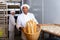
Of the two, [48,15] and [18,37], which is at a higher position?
[48,15]

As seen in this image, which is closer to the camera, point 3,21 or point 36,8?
point 3,21

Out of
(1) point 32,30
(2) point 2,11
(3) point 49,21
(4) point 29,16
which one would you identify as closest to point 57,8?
(3) point 49,21

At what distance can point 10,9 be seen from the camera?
548 centimetres

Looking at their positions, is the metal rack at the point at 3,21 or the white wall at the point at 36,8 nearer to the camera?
the metal rack at the point at 3,21

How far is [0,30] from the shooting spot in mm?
4227

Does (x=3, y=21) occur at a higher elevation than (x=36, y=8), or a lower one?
lower

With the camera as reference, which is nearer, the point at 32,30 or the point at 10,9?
the point at 32,30

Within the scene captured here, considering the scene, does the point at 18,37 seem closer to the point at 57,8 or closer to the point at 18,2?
the point at 18,2

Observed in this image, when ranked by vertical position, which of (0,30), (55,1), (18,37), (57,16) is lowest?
(18,37)

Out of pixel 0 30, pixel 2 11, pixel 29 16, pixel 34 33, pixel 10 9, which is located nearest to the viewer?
pixel 34 33

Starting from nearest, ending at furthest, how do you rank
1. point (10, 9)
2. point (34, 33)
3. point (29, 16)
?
point (34, 33) < point (29, 16) < point (10, 9)

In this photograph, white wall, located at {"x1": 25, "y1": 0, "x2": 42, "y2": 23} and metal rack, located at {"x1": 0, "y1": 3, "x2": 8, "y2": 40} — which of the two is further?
white wall, located at {"x1": 25, "y1": 0, "x2": 42, "y2": 23}

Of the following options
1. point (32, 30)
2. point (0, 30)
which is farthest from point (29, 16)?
point (0, 30)

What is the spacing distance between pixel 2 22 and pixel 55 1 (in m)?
1.61
